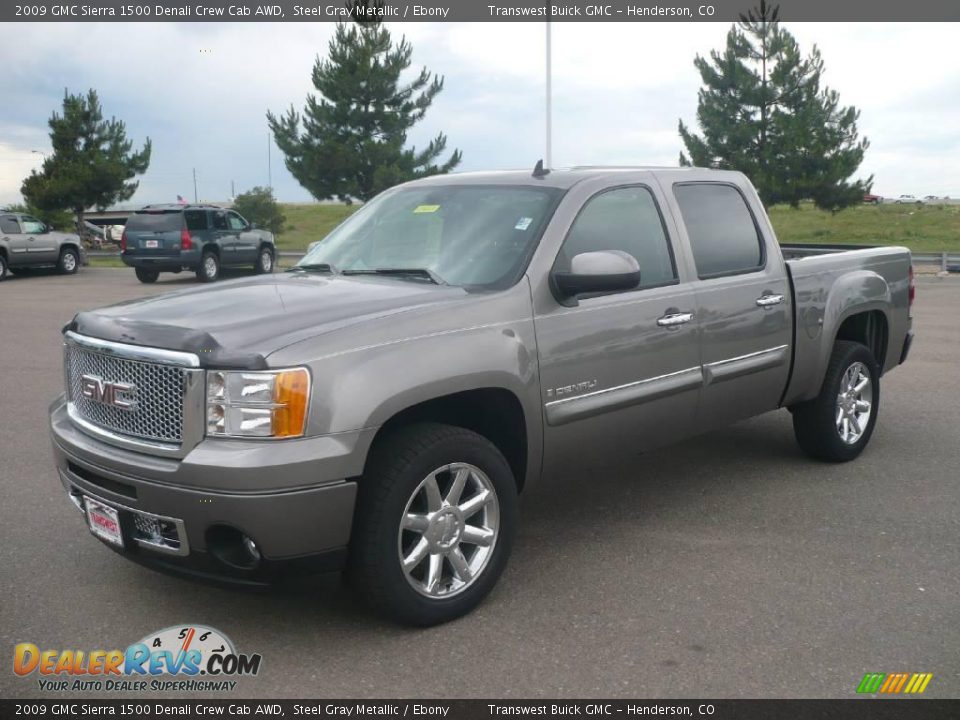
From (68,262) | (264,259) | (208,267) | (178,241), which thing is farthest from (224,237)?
(68,262)

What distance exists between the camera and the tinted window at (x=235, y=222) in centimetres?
2544

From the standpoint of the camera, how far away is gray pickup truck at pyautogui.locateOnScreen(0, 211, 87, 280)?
25.5m

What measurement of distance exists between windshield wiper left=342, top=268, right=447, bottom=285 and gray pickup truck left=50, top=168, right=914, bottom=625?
1 cm

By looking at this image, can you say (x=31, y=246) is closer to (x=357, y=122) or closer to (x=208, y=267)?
(x=208, y=267)

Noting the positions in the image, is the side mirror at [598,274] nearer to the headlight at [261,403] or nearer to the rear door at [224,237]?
the headlight at [261,403]

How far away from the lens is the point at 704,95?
136ft

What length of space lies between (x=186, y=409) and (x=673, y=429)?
8.33 feet

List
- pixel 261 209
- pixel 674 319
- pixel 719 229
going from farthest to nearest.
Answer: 1. pixel 261 209
2. pixel 719 229
3. pixel 674 319

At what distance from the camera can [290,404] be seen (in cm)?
354

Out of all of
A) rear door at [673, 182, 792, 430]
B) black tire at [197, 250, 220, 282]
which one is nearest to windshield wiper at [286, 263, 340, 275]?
rear door at [673, 182, 792, 430]

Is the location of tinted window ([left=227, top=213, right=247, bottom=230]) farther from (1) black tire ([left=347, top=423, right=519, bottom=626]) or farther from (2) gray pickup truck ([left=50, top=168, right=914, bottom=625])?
(1) black tire ([left=347, top=423, right=519, bottom=626])

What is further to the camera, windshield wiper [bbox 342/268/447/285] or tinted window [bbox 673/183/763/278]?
tinted window [bbox 673/183/763/278]

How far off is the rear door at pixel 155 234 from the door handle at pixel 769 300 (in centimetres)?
1960

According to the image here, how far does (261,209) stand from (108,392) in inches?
1735
